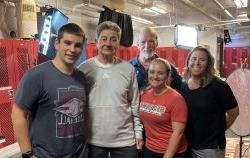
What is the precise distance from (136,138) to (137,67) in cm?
68

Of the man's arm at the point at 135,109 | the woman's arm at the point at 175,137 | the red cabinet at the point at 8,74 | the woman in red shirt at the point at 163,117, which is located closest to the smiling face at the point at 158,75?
the woman in red shirt at the point at 163,117

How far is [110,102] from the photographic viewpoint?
6.97 ft

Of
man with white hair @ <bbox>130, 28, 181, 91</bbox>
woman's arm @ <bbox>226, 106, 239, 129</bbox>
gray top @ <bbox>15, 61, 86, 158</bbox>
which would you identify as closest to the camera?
gray top @ <bbox>15, 61, 86, 158</bbox>

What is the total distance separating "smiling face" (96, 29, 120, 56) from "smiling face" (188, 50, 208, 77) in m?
0.59

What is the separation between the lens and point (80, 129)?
6.37ft

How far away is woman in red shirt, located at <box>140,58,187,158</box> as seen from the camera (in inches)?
82.4

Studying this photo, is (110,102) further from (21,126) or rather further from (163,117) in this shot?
(21,126)

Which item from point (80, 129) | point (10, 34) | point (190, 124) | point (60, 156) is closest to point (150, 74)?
point (190, 124)

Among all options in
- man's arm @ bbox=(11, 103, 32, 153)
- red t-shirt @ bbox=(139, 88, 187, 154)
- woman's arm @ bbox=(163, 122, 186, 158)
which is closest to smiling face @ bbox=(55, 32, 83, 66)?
man's arm @ bbox=(11, 103, 32, 153)

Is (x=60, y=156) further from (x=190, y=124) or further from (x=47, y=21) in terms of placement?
(x=47, y=21)

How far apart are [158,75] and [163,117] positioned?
303 mm

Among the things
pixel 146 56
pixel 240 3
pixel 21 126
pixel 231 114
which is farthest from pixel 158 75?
pixel 240 3

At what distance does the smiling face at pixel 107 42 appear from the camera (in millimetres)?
2098

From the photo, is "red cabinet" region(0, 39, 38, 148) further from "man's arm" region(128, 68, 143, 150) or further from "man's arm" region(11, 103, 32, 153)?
"man's arm" region(128, 68, 143, 150)
